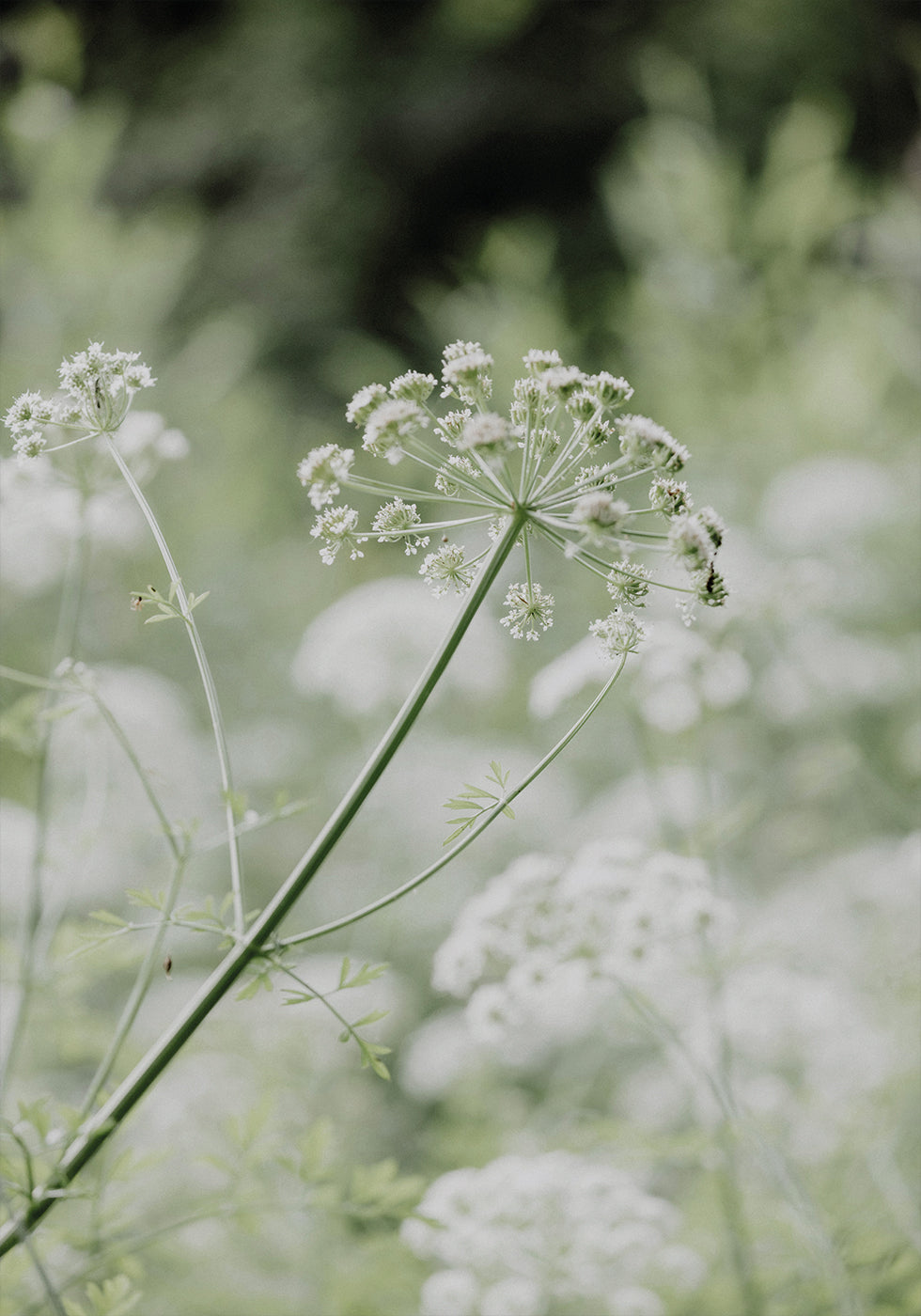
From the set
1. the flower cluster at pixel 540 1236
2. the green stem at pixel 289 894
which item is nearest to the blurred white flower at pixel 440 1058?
the flower cluster at pixel 540 1236

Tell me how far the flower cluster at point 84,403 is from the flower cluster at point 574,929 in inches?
31.1

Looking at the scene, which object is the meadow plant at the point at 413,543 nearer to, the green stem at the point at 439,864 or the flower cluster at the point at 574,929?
the green stem at the point at 439,864

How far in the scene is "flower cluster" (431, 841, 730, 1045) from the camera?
46.8 inches

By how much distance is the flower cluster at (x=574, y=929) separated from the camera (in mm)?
1188

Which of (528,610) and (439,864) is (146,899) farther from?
(528,610)

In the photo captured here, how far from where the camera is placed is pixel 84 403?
755 millimetres

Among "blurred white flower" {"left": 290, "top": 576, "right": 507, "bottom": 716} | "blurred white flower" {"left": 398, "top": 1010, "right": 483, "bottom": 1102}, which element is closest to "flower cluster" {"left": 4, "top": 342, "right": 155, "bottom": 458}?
"blurred white flower" {"left": 290, "top": 576, "right": 507, "bottom": 716}

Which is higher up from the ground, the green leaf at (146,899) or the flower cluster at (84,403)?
the flower cluster at (84,403)

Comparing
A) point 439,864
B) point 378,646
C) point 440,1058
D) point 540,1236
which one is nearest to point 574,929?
point 540,1236

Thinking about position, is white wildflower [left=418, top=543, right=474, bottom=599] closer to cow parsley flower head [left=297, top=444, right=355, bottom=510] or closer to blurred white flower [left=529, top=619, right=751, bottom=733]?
cow parsley flower head [left=297, top=444, right=355, bottom=510]

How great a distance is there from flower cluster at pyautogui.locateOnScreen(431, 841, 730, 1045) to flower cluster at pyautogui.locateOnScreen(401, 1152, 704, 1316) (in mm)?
203

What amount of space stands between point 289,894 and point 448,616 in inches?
72.2

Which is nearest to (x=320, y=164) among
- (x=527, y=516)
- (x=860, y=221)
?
(x=860, y=221)

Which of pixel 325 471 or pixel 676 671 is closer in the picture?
pixel 325 471
